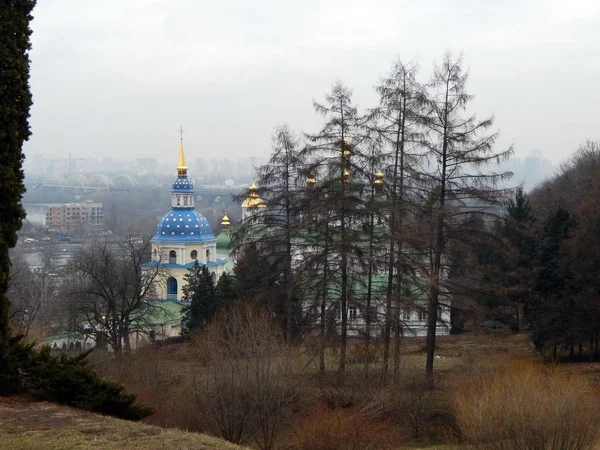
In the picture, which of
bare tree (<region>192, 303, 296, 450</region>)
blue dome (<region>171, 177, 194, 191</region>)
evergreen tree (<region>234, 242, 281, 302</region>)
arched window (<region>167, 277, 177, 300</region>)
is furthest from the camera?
blue dome (<region>171, 177, 194, 191</region>)

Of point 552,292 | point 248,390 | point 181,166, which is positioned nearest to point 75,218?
point 181,166

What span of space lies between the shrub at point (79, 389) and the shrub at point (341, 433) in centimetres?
284

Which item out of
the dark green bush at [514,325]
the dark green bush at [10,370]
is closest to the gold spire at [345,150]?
the dark green bush at [10,370]

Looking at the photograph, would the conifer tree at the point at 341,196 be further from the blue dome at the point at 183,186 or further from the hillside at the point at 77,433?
the blue dome at the point at 183,186

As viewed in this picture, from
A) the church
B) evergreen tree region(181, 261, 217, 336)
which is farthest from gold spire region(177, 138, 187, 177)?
evergreen tree region(181, 261, 217, 336)

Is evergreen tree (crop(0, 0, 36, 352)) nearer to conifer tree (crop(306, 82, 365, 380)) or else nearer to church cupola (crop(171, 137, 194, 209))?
conifer tree (crop(306, 82, 365, 380))

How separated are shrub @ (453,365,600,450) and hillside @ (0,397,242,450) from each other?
3.85 metres

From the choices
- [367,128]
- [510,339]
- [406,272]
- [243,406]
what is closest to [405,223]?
[406,272]

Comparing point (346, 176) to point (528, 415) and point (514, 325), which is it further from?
point (514, 325)

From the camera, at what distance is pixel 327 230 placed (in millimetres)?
17109

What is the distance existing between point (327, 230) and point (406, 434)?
5.15 metres

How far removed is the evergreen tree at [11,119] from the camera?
12.0 m

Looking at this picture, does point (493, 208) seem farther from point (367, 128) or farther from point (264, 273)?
point (264, 273)

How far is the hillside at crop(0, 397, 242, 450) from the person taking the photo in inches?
375
